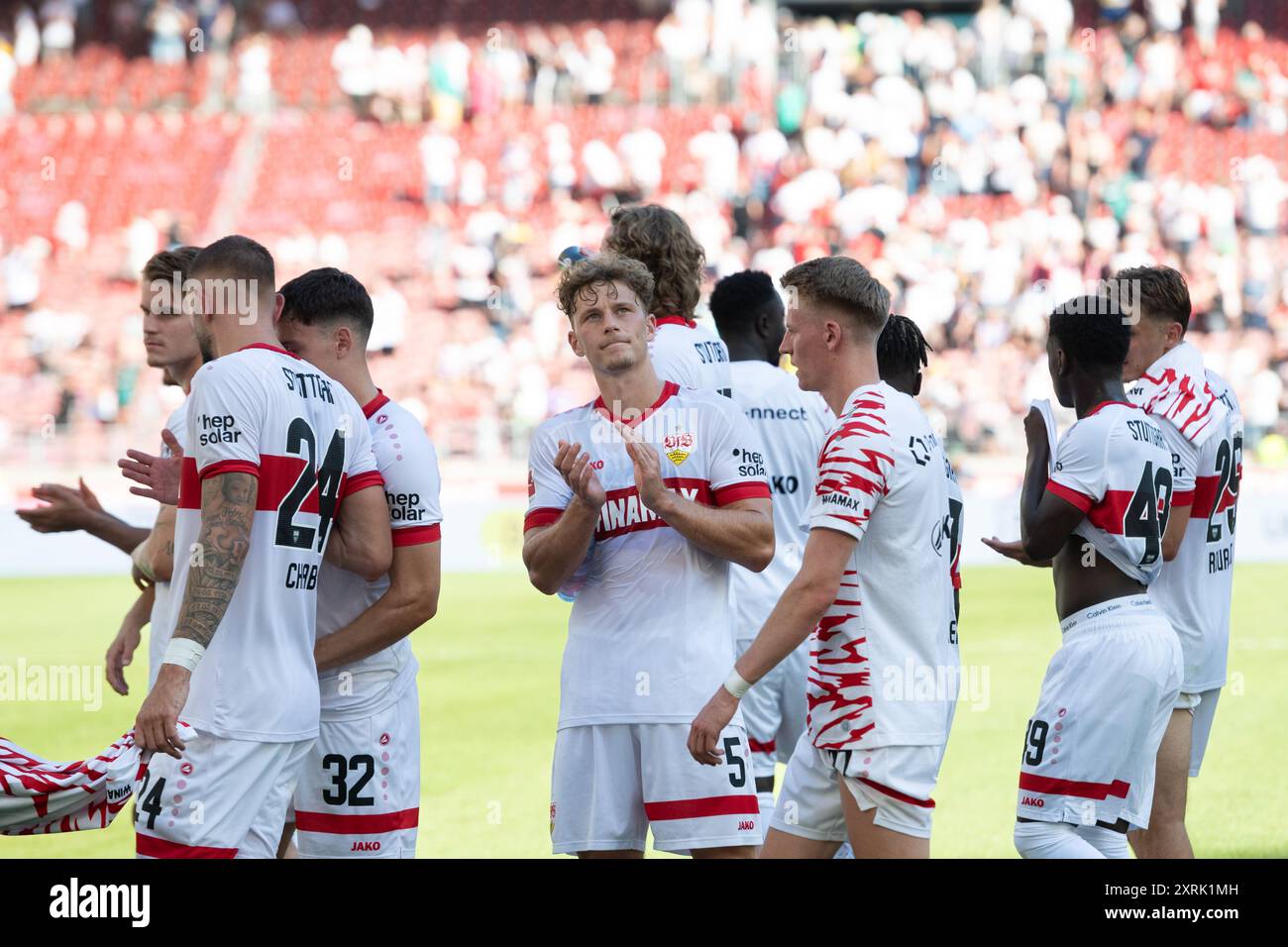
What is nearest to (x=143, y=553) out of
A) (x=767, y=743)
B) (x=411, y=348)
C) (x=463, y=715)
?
(x=767, y=743)

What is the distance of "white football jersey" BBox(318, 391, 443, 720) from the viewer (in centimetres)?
439

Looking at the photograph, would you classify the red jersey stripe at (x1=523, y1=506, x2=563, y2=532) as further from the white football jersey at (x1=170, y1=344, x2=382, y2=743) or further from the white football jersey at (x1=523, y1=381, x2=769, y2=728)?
the white football jersey at (x1=170, y1=344, x2=382, y2=743)

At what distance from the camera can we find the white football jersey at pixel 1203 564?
5227 millimetres

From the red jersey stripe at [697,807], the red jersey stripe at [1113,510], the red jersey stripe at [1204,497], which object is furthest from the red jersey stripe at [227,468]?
the red jersey stripe at [1204,497]

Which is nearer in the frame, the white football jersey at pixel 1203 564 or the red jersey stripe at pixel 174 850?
the red jersey stripe at pixel 174 850

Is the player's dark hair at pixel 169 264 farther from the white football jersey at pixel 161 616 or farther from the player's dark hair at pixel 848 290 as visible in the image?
the player's dark hair at pixel 848 290

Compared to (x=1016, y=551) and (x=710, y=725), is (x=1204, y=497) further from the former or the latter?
(x=710, y=725)

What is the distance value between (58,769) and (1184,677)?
145 inches

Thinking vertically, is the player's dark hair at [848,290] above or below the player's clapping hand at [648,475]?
above

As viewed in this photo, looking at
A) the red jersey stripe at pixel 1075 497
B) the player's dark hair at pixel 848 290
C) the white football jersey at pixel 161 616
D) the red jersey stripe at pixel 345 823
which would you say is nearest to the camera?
the player's dark hair at pixel 848 290

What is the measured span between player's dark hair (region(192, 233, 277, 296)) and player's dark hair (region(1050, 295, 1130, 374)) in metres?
2.42

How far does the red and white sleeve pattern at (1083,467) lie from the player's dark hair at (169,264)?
3054mm
